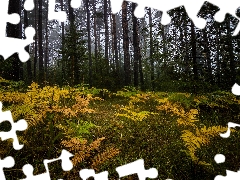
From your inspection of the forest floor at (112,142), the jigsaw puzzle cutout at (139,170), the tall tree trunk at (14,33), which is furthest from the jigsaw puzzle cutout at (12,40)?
the tall tree trunk at (14,33)

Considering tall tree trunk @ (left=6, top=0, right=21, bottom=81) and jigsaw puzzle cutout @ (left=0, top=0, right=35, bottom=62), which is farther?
tall tree trunk @ (left=6, top=0, right=21, bottom=81)

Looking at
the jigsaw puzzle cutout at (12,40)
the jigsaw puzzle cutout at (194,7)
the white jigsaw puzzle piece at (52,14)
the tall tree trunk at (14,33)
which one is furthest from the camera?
the tall tree trunk at (14,33)

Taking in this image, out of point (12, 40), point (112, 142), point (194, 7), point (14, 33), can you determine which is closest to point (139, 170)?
point (112, 142)

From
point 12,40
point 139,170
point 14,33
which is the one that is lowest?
point 139,170

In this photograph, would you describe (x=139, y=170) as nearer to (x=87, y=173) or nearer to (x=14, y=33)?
(x=87, y=173)

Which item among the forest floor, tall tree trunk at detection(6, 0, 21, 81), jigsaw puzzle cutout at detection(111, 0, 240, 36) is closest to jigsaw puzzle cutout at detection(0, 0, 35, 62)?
the forest floor

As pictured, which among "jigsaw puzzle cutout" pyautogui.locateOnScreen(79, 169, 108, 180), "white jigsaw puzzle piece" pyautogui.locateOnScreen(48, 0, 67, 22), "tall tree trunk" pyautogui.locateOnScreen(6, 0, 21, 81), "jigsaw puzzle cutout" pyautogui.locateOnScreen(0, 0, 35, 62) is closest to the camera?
"jigsaw puzzle cutout" pyautogui.locateOnScreen(79, 169, 108, 180)

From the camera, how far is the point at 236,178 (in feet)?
8.26

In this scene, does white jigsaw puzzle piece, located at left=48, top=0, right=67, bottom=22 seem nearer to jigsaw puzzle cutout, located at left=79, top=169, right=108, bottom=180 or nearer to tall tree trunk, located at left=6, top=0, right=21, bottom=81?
jigsaw puzzle cutout, located at left=79, top=169, right=108, bottom=180

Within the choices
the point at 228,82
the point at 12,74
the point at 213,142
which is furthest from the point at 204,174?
the point at 12,74

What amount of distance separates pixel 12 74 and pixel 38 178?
6.49 m

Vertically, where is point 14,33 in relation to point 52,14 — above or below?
above

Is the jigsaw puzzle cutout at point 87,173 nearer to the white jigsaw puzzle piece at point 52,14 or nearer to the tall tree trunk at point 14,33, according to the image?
the white jigsaw puzzle piece at point 52,14

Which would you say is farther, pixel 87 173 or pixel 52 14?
pixel 52 14
